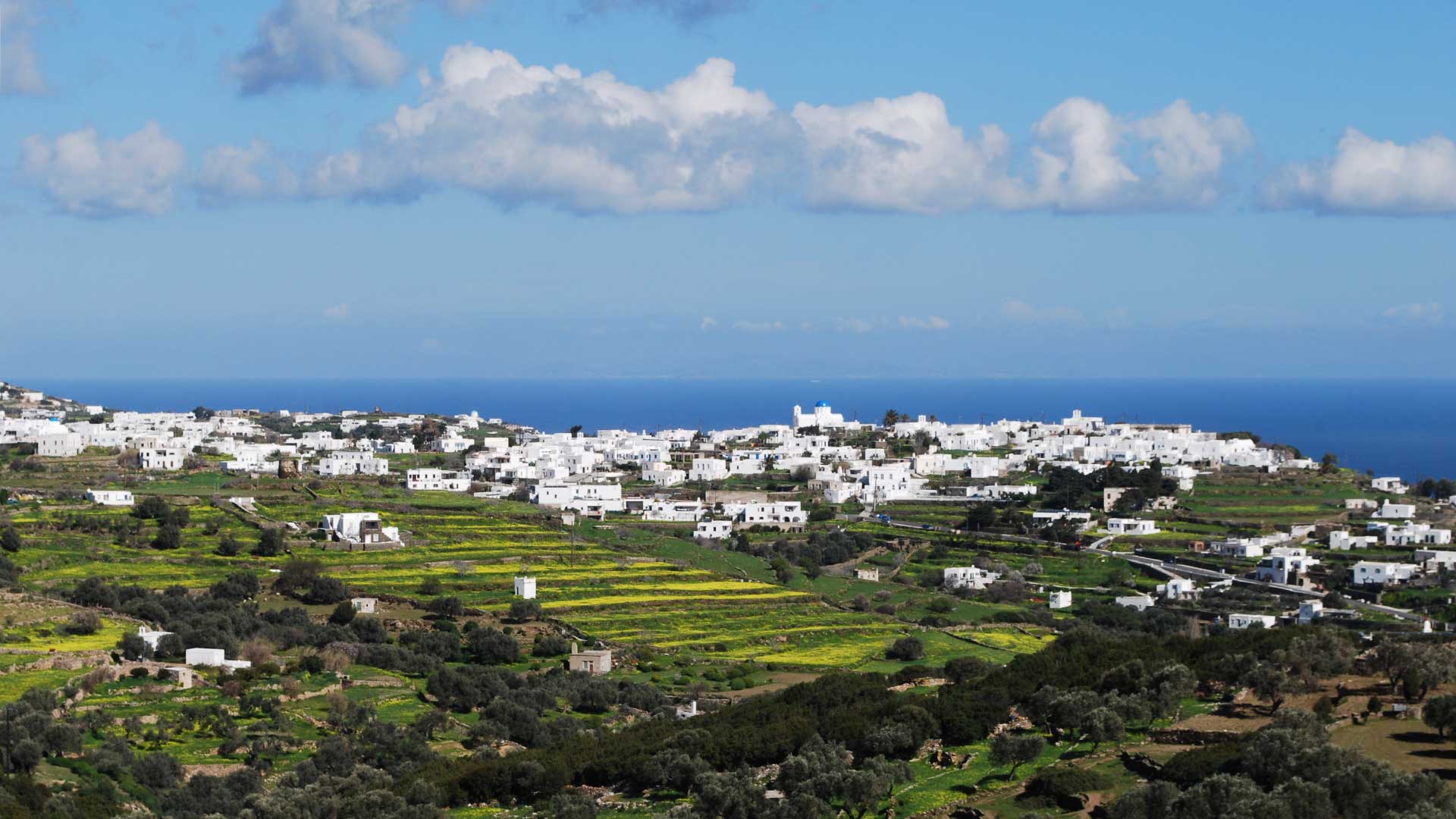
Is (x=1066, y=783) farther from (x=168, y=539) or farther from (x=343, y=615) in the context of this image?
(x=168, y=539)

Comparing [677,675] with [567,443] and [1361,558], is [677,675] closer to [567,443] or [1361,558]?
[1361,558]

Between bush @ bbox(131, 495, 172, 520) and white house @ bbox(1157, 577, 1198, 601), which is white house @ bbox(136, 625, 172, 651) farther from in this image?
white house @ bbox(1157, 577, 1198, 601)

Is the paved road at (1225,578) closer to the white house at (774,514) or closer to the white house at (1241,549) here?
the white house at (1241,549)

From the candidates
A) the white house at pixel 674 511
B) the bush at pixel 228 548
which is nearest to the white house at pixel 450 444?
the white house at pixel 674 511

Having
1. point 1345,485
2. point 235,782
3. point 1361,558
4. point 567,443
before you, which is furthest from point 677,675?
point 567,443

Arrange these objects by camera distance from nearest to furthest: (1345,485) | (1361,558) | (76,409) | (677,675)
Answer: (677,675), (1361,558), (1345,485), (76,409)

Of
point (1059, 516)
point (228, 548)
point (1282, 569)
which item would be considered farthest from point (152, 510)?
point (1282, 569)

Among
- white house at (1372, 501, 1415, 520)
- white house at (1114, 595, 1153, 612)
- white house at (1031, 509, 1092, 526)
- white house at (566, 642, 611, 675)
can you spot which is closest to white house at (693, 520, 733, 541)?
white house at (1031, 509, 1092, 526)
